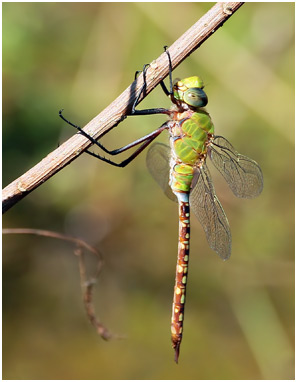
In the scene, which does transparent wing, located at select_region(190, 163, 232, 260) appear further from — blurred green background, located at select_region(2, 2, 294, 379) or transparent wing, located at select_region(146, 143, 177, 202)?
blurred green background, located at select_region(2, 2, 294, 379)

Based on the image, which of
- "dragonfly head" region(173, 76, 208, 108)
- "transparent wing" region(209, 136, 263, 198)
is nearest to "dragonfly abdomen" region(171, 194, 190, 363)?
"transparent wing" region(209, 136, 263, 198)

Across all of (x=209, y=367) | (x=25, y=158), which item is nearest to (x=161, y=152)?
(x=25, y=158)

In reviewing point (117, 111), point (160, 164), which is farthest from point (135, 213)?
point (117, 111)

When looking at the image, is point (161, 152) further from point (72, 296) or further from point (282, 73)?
point (282, 73)

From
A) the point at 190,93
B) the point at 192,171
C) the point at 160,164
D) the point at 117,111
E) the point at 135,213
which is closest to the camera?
the point at 117,111

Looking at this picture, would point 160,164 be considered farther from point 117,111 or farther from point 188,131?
point 117,111

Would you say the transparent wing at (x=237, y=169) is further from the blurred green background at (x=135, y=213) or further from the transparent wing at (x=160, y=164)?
the blurred green background at (x=135, y=213)
